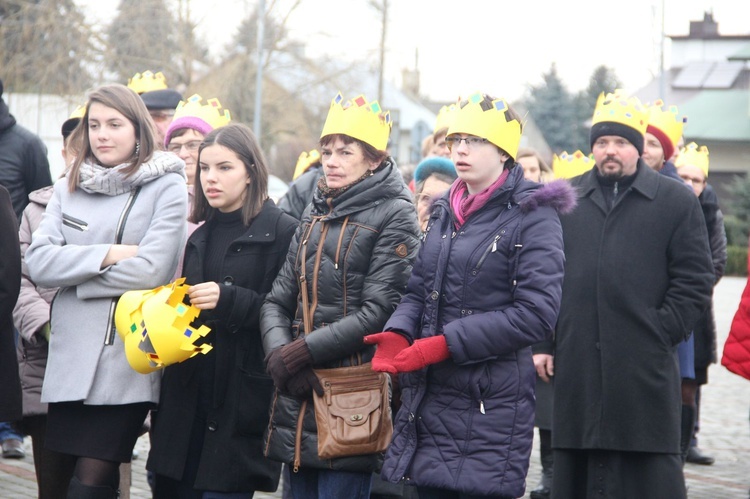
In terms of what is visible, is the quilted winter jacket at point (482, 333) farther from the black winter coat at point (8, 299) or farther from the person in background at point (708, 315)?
the person in background at point (708, 315)

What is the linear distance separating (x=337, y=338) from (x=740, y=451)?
19.0ft

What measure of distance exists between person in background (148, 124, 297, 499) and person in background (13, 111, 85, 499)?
0.52m

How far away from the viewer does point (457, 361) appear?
4.34 metres

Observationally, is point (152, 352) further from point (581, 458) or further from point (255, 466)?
point (581, 458)

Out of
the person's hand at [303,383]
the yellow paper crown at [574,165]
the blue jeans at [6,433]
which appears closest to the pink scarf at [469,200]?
the person's hand at [303,383]

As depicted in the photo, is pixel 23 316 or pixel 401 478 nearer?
pixel 401 478

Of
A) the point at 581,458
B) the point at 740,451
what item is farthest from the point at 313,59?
the point at 581,458

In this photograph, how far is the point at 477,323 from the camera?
434cm

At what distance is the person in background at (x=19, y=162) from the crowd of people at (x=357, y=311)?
5.03 ft

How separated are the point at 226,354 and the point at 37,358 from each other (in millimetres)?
1197

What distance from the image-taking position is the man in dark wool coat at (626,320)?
221 inches

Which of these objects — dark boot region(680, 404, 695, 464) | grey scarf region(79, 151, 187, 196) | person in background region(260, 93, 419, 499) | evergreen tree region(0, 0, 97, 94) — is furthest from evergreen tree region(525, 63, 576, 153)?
person in background region(260, 93, 419, 499)

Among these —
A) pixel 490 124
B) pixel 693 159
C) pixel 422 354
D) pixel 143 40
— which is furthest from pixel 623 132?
pixel 143 40

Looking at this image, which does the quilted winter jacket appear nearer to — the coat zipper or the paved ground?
the coat zipper
